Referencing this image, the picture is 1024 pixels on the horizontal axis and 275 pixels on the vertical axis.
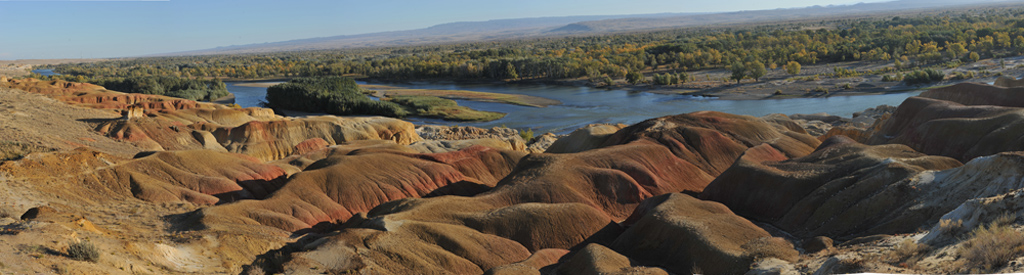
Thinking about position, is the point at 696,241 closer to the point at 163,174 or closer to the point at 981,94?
the point at 163,174

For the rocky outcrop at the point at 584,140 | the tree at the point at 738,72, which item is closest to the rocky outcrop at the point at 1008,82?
the rocky outcrop at the point at 584,140

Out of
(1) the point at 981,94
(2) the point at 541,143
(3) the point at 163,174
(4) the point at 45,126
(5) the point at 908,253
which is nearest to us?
(5) the point at 908,253

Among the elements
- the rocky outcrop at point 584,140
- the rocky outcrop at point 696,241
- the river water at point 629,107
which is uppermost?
the rocky outcrop at point 696,241

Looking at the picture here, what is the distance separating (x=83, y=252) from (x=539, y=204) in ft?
65.9

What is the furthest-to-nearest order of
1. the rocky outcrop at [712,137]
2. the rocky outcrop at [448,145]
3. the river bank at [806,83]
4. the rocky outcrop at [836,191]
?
the river bank at [806,83] < the rocky outcrop at [448,145] < the rocky outcrop at [712,137] < the rocky outcrop at [836,191]

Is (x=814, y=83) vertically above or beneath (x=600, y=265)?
beneath

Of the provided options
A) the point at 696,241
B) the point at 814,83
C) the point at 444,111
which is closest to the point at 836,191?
the point at 696,241

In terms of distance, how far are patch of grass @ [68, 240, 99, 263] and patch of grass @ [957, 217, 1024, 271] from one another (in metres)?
25.6

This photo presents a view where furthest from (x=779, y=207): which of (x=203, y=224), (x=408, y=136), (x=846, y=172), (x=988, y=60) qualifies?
(x=988, y=60)

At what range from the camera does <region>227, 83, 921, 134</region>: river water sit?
92125mm

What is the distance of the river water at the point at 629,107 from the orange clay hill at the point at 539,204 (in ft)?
113

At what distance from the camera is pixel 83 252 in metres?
20.7

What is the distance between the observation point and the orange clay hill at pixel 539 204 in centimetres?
2234

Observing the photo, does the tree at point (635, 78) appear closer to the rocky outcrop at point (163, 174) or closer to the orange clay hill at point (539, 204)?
the orange clay hill at point (539, 204)
